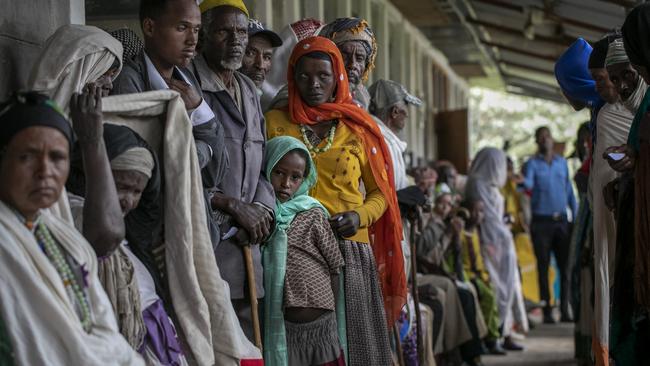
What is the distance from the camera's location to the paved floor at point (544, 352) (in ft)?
34.6

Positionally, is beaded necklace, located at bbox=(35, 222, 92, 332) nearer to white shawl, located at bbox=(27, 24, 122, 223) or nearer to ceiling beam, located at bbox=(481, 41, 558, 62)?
white shawl, located at bbox=(27, 24, 122, 223)

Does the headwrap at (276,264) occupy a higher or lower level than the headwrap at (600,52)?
lower

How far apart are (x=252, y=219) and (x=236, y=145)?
0.33m

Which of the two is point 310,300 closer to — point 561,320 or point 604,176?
point 604,176

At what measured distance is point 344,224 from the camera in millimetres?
5668

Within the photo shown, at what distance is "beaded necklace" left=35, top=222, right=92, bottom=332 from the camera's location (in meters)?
3.32

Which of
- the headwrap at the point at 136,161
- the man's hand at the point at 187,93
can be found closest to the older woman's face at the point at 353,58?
the man's hand at the point at 187,93

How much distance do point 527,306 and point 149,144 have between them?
11150 mm

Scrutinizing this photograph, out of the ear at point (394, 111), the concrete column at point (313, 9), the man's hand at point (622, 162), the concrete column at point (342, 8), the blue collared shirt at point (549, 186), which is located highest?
the concrete column at point (342, 8)

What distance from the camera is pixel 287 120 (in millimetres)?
5902

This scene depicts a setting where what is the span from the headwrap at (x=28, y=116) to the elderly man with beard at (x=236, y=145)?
1629mm

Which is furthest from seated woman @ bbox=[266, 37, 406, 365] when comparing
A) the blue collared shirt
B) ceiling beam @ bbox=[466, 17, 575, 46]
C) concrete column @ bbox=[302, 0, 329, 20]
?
ceiling beam @ bbox=[466, 17, 575, 46]

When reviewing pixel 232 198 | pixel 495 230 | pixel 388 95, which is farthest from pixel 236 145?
pixel 495 230

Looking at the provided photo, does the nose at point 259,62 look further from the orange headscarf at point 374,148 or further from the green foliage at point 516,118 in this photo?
the green foliage at point 516,118
